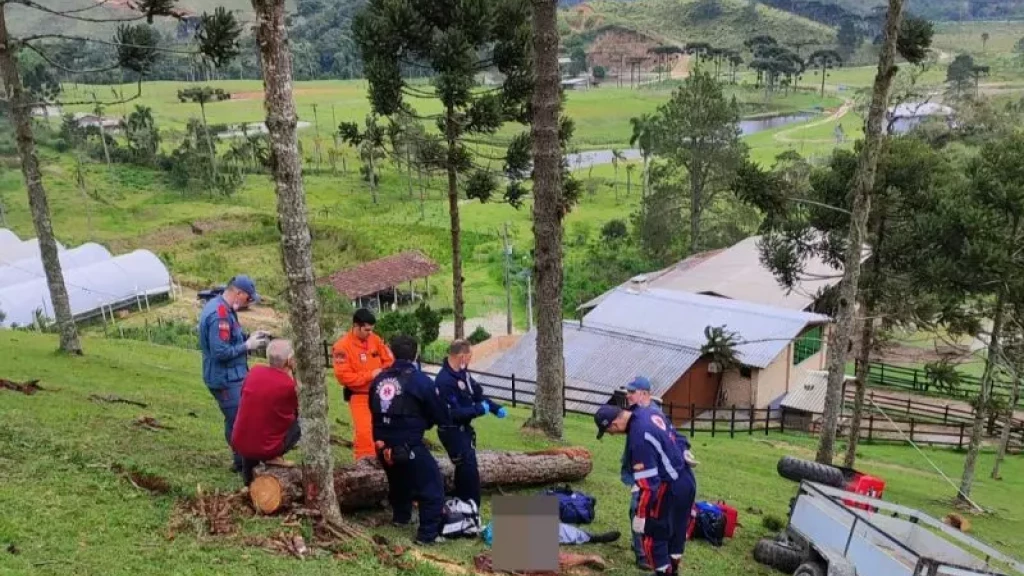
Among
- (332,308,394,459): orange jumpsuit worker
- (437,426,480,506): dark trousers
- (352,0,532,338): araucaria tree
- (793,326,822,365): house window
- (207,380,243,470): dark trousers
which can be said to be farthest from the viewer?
(793,326,822,365): house window

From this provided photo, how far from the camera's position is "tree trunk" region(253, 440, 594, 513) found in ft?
21.8

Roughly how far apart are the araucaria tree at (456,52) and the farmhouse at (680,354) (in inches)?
262

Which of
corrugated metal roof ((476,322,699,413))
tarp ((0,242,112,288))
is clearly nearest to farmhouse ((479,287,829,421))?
corrugated metal roof ((476,322,699,413))

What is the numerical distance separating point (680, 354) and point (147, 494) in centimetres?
1844

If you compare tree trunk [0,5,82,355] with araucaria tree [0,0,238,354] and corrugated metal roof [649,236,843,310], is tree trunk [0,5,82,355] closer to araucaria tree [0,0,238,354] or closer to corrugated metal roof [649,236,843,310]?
araucaria tree [0,0,238,354]

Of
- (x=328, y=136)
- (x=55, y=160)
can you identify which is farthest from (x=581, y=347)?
(x=328, y=136)

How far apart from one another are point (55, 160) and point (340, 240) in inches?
1301

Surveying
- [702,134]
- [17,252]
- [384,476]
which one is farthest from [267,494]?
[17,252]

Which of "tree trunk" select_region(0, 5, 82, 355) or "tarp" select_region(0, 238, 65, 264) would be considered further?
"tarp" select_region(0, 238, 65, 264)

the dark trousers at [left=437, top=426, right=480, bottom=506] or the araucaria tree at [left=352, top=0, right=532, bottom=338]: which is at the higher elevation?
the araucaria tree at [left=352, top=0, right=532, bottom=338]

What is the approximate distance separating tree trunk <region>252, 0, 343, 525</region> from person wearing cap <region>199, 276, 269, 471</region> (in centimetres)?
98

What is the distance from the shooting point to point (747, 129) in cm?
11856

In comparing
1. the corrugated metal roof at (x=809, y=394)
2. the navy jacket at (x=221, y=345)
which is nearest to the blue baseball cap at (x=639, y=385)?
the navy jacket at (x=221, y=345)

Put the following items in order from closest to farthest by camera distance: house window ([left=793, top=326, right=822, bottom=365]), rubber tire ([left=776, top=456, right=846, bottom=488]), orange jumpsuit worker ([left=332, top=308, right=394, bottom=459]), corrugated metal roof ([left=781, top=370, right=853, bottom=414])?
orange jumpsuit worker ([left=332, top=308, right=394, bottom=459]) → rubber tire ([left=776, top=456, right=846, bottom=488]) → corrugated metal roof ([left=781, top=370, right=853, bottom=414]) → house window ([left=793, top=326, right=822, bottom=365])
